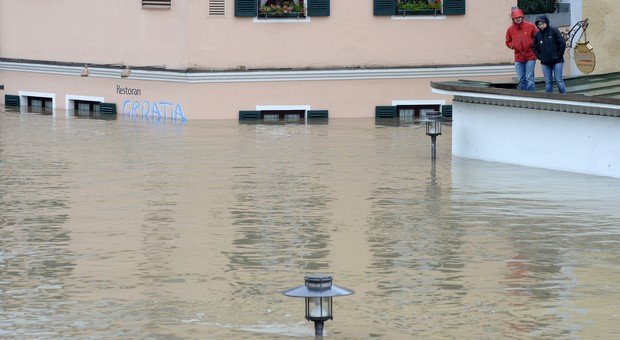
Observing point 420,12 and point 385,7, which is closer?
point 385,7

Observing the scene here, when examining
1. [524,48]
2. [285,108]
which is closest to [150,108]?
[285,108]

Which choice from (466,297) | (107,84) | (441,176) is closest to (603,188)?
(441,176)

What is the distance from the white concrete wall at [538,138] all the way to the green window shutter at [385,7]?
23.5 feet

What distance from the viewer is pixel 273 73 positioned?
33969 mm

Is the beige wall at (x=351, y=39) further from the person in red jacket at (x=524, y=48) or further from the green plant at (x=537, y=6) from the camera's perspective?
the person in red jacket at (x=524, y=48)

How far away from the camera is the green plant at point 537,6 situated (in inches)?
1524

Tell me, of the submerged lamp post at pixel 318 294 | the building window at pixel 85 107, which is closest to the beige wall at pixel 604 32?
the building window at pixel 85 107

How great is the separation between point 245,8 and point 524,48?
27.7 feet

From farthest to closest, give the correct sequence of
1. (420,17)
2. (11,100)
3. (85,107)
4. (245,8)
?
1. (11,100)
2. (85,107)
3. (420,17)
4. (245,8)

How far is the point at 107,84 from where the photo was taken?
34.9 metres

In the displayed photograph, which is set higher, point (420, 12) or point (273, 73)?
point (420, 12)

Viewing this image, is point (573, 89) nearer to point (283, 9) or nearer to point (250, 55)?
point (283, 9)

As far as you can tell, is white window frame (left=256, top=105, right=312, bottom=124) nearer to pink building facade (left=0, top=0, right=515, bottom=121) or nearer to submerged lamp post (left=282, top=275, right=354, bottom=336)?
pink building facade (left=0, top=0, right=515, bottom=121)

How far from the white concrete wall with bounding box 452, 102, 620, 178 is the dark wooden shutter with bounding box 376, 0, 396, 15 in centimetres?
718
